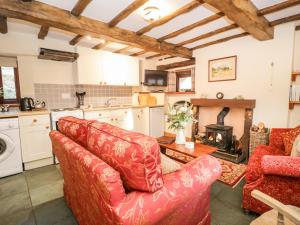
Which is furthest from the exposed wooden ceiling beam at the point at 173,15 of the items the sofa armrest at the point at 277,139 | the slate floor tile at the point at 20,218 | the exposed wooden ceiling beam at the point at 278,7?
the slate floor tile at the point at 20,218

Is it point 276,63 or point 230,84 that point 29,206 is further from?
point 276,63

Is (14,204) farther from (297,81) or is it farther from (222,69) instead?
(297,81)

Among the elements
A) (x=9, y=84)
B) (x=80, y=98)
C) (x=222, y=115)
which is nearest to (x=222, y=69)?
(x=222, y=115)

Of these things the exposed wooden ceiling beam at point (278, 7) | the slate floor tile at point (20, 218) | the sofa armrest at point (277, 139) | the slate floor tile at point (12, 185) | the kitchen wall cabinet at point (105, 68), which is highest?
the exposed wooden ceiling beam at point (278, 7)

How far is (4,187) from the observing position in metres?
2.28

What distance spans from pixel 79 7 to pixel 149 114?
9.52 feet

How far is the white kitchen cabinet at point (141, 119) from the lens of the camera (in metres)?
4.39

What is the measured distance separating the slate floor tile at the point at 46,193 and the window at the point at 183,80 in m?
3.83

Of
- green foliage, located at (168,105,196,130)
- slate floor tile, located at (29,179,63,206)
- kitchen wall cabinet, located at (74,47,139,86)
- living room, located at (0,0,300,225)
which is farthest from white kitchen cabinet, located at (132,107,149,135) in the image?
slate floor tile, located at (29,179,63,206)

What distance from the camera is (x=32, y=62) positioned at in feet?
10.8

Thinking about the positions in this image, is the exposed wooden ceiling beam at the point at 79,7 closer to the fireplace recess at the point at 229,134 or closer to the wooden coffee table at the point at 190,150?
the wooden coffee table at the point at 190,150

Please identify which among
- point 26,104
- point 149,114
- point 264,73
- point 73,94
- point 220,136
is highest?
point 264,73

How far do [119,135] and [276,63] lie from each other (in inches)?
130

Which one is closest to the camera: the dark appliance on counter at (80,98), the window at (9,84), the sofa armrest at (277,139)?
the sofa armrest at (277,139)
